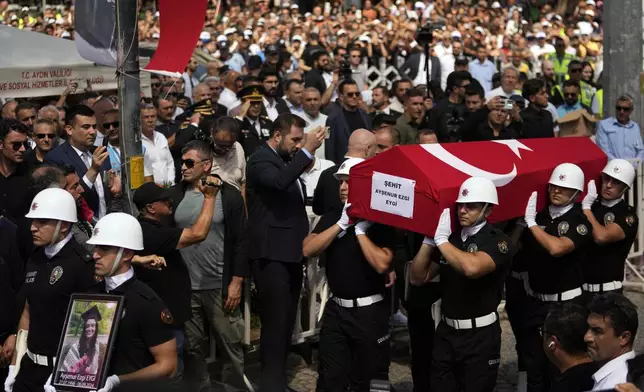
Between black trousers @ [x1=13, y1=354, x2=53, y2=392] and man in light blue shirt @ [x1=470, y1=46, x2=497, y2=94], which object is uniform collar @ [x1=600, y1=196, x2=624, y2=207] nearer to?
black trousers @ [x1=13, y1=354, x2=53, y2=392]

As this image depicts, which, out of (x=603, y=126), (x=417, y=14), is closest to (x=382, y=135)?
(x=603, y=126)

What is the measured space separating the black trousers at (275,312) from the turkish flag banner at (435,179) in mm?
1025

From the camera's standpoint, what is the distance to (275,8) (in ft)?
86.8

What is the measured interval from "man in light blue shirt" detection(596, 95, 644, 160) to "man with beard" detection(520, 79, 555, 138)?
2.71 feet

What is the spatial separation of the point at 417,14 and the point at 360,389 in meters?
18.2

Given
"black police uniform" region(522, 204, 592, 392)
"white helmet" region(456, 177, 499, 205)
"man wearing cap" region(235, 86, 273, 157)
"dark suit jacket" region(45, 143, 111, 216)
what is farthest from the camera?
"man wearing cap" region(235, 86, 273, 157)

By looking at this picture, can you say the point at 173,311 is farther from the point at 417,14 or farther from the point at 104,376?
the point at 417,14

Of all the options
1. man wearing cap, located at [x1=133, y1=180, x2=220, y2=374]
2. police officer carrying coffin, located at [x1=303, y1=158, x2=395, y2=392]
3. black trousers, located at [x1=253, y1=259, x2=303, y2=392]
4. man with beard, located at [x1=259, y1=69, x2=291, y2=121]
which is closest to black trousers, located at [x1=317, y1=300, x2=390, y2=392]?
police officer carrying coffin, located at [x1=303, y1=158, x2=395, y2=392]

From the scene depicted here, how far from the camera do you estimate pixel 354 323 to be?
739 cm

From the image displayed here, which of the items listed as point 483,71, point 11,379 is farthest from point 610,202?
point 483,71

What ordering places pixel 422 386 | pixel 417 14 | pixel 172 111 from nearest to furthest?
pixel 422 386
pixel 172 111
pixel 417 14

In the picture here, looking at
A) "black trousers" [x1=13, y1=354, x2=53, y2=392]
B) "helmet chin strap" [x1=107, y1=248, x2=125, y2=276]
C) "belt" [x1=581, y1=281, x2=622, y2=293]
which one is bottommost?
"belt" [x1=581, y1=281, x2=622, y2=293]

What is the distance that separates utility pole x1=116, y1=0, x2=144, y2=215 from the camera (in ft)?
24.0

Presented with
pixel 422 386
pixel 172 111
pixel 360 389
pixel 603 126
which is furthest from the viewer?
pixel 603 126
